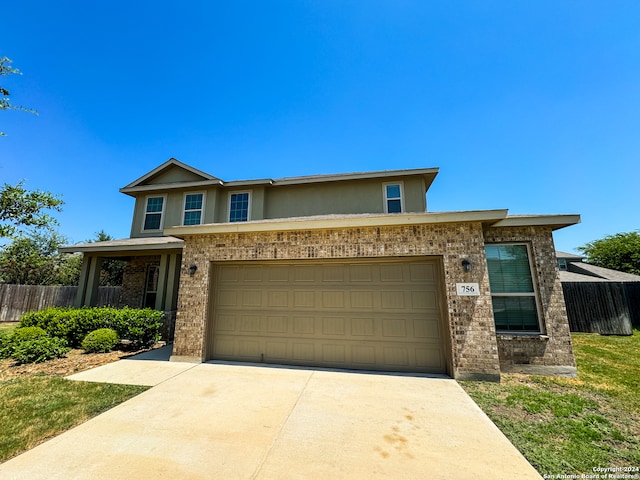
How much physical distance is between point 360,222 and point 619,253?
30887mm

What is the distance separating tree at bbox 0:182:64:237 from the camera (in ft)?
26.9

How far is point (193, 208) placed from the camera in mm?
11172

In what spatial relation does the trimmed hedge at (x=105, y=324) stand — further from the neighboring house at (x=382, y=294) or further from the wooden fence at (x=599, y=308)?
the wooden fence at (x=599, y=308)

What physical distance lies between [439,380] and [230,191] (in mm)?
9894

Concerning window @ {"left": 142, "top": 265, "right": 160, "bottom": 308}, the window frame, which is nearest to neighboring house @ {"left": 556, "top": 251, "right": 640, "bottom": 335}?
the window frame

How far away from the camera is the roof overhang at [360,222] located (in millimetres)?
5242

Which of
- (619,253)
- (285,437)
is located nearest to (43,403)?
(285,437)

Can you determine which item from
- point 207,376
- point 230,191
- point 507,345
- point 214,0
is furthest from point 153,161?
point 507,345

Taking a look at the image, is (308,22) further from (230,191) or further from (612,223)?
(612,223)

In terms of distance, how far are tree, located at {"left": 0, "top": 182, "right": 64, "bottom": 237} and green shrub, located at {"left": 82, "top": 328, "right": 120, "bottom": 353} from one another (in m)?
4.17

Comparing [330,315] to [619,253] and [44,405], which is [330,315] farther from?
[619,253]

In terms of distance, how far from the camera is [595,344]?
8.25 meters

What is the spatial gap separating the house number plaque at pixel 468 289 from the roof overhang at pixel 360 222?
4.15 feet

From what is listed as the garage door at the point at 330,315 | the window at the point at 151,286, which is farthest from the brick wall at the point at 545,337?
the window at the point at 151,286
